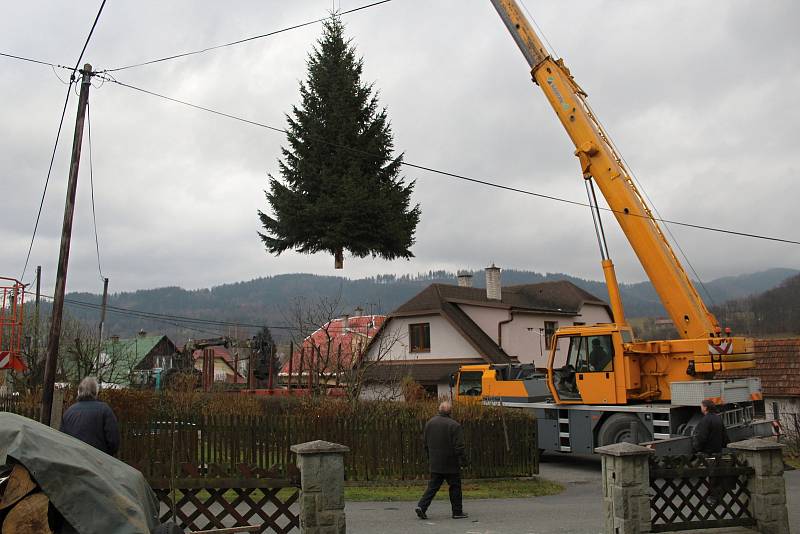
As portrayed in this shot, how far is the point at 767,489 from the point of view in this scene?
9172mm

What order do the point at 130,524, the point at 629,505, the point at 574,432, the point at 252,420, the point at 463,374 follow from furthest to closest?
the point at 463,374 → the point at 574,432 → the point at 252,420 → the point at 629,505 → the point at 130,524

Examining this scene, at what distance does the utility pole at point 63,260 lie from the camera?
12391mm

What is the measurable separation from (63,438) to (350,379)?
12.9 metres

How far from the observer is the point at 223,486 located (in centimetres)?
729

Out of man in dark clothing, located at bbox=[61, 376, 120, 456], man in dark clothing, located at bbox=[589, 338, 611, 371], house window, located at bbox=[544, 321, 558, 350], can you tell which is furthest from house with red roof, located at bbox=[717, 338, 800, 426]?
man in dark clothing, located at bbox=[61, 376, 120, 456]

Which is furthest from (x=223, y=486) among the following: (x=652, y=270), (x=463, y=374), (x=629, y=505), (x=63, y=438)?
(x=463, y=374)

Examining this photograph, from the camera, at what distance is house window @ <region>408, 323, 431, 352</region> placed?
34.1 meters

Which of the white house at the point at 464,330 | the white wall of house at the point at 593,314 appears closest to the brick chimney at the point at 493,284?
the white house at the point at 464,330

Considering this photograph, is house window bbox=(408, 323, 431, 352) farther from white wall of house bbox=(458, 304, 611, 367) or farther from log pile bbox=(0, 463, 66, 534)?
log pile bbox=(0, 463, 66, 534)

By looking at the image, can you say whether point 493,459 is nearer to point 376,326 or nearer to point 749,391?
point 749,391

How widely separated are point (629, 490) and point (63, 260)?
1030 cm

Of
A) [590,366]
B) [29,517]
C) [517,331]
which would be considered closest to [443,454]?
[29,517]

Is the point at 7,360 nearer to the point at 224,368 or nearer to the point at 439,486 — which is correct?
the point at 439,486

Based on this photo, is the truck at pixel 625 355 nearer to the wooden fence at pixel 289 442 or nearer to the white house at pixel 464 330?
the wooden fence at pixel 289 442
